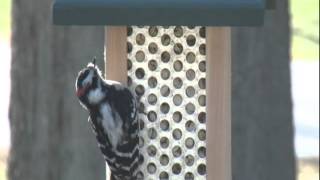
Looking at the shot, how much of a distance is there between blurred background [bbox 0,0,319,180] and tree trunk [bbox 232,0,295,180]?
99 mm

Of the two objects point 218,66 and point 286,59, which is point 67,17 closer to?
point 218,66

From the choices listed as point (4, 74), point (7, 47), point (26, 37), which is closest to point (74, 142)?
point (26, 37)

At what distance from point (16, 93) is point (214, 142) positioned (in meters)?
2.34

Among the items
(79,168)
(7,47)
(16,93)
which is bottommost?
(79,168)

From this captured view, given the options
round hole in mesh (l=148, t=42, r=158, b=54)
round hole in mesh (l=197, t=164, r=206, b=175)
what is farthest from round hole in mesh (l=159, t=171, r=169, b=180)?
round hole in mesh (l=148, t=42, r=158, b=54)

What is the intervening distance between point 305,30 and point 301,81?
3.91m

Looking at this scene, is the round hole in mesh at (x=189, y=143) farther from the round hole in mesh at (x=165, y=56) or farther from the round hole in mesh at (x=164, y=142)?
the round hole in mesh at (x=165, y=56)

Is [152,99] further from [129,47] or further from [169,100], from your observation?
[129,47]

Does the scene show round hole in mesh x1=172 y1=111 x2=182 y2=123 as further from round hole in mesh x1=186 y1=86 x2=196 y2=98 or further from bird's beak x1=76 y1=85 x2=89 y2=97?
bird's beak x1=76 y1=85 x2=89 y2=97

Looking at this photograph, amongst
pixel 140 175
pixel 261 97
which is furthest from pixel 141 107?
pixel 261 97

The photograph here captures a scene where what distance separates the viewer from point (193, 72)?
418 cm

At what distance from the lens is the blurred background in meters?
8.09

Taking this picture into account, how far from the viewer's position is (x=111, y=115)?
13.3 feet

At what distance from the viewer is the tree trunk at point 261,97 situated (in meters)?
6.11
